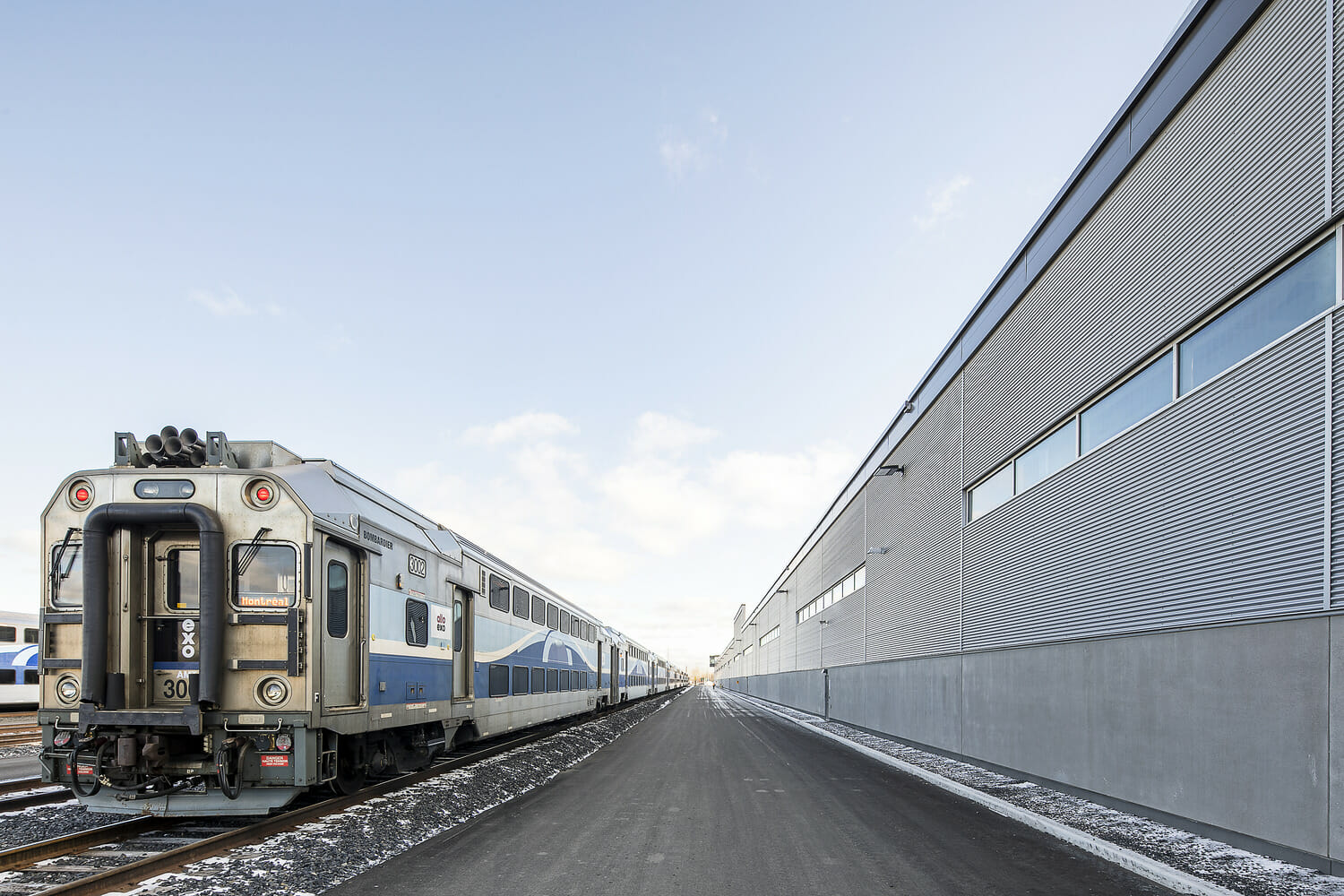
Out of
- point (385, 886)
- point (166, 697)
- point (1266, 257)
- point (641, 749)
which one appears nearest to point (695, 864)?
point (385, 886)

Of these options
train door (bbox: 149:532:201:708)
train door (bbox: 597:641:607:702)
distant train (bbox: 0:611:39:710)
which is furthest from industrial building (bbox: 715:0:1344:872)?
distant train (bbox: 0:611:39:710)

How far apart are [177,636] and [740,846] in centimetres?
599

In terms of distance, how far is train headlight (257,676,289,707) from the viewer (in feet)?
25.8

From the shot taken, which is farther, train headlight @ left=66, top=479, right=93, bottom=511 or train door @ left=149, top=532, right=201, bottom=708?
train headlight @ left=66, top=479, right=93, bottom=511

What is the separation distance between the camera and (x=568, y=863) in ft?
24.7

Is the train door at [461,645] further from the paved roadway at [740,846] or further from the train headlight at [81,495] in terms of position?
the train headlight at [81,495]

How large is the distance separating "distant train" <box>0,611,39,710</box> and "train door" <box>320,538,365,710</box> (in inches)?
959

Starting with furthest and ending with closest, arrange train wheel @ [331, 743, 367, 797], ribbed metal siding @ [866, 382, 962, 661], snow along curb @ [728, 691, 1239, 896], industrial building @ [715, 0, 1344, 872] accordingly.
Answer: ribbed metal siding @ [866, 382, 962, 661] < train wheel @ [331, 743, 367, 797] < industrial building @ [715, 0, 1344, 872] < snow along curb @ [728, 691, 1239, 896]

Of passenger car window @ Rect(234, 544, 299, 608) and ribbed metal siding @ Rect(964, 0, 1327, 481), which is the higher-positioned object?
ribbed metal siding @ Rect(964, 0, 1327, 481)

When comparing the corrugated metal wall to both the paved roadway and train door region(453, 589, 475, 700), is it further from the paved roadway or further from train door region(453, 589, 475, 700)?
train door region(453, 589, 475, 700)

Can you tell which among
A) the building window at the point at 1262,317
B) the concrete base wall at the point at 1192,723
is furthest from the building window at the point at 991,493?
the building window at the point at 1262,317

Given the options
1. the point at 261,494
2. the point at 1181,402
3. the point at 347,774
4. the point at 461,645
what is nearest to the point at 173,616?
the point at 261,494

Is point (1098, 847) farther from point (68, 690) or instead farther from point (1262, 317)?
point (68, 690)

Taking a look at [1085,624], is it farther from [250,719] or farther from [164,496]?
[164,496]
